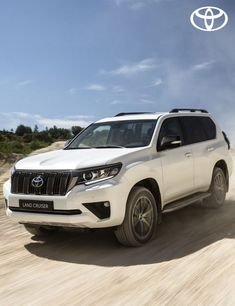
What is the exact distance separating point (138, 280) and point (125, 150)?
87.3 inches

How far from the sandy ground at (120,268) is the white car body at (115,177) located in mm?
494

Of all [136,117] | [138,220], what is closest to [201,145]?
[136,117]

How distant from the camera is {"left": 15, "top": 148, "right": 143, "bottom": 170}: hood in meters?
6.39

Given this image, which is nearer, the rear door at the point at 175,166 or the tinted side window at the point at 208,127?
the rear door at the point at 175,166

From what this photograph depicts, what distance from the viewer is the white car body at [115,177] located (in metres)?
6.21

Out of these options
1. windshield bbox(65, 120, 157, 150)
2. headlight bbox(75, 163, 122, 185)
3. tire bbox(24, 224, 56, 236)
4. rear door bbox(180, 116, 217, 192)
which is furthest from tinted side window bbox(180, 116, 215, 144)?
tire bbox(24, 224, 56, 236)

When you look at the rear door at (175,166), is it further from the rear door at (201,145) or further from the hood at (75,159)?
the hood at (75,159)

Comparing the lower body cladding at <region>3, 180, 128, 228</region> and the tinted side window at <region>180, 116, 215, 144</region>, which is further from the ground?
the tinted side window at <region>180, 116, 215, 144</region>

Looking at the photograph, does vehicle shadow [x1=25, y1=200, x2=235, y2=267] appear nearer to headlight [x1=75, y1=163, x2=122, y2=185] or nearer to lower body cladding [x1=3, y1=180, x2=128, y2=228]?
lower body cladding [x1=3, y1=180, x2=128, y2=228]

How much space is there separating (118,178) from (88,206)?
1.76 ft

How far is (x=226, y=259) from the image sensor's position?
19.3ft

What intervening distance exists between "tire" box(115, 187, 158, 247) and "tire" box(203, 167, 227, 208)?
2.43 m

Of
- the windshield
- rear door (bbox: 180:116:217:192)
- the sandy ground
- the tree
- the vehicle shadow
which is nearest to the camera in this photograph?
the sandy ground

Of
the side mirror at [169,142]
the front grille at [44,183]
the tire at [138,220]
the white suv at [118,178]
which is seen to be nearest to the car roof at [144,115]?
the white suv at [118,178]
